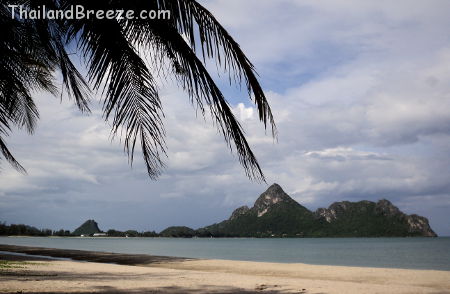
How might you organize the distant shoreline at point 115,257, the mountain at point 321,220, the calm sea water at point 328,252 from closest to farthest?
the distant shoreline at point 115,257 < the calm sea water at point 328,252 < the mountain at point 321,220

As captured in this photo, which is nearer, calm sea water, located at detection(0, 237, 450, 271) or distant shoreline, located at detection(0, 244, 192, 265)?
distant shoreline, located at detection(0, 244, 192, 265)

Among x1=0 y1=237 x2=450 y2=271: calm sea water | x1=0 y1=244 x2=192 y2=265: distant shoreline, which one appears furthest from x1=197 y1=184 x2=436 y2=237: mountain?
x1=0 y1=244 x2=192 y2=265: distant shoreline

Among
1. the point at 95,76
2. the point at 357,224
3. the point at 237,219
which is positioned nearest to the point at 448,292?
the point at 95,76

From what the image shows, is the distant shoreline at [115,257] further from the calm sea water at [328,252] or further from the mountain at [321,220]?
the mountain at [321,220]

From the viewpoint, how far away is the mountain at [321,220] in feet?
433

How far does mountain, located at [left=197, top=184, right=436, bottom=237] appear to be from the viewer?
13212 centimetres

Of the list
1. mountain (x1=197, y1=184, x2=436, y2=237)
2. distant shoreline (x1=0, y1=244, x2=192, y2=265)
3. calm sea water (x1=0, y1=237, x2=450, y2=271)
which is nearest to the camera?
distant shoreline (x1=0, y1=244, x2=192, y2=265)

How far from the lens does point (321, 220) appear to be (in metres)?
142

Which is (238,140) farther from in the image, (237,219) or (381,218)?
(237,219)

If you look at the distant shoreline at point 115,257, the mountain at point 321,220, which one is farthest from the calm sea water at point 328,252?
the mountain at point 321,220

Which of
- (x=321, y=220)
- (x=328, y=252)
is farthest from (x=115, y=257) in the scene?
(x=321, y=220)

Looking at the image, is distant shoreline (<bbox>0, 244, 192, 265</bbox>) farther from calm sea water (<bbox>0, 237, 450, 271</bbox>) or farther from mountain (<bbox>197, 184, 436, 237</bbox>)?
mountain (<bbox>197, 184, 436, 237</bbox>)

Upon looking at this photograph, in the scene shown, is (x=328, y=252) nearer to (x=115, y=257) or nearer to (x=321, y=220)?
(x=115, y=257)

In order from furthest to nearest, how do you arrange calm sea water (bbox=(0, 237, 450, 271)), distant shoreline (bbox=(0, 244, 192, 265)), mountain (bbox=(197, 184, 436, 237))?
mountain (bbox=(197, 184, 436, 237)), calm sea water (bbox=(0, 237, 450, 271)), distant shoreline (bbox=(0, 244, 192, 265))
